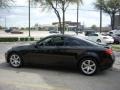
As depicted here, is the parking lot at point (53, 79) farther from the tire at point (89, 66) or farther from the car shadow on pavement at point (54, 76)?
the tire at point (89, 66)

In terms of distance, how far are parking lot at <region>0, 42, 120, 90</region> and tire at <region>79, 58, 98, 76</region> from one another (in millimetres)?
197

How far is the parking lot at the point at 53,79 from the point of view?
24.5 ft

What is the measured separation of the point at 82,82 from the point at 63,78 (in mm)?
773

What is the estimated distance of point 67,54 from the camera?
31.0ft

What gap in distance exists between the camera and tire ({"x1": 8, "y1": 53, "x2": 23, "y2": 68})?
1027 centimetres

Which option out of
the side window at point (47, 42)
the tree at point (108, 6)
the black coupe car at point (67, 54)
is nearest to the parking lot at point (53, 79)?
Result: the black coupe car at point (67, 54)

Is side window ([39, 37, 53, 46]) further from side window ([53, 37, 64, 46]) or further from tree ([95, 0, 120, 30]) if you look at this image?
tree ([95, 0, 120, 30])

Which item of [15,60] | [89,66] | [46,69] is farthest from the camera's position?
[15,60]

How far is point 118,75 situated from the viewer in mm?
9438

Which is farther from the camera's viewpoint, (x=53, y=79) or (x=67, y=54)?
(x=67, y=54)

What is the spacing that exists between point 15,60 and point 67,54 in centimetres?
226

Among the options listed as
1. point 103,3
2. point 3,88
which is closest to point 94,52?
point 3,88

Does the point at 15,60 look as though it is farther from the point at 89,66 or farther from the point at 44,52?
the point at 89,66

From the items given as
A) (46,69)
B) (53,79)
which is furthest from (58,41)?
(53,79)
